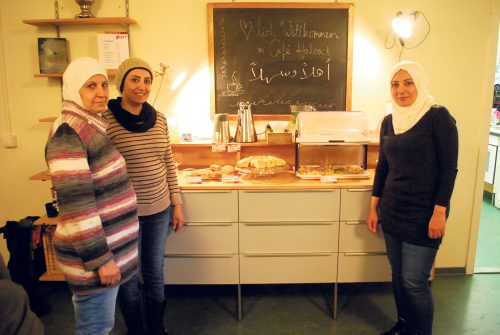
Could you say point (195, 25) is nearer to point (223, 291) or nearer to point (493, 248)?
point (223, 291)

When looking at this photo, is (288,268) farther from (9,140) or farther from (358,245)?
(9,140)

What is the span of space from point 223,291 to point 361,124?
146cm

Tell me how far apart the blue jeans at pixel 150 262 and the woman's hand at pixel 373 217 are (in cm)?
111

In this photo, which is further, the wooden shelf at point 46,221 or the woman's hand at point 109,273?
the wooden shelf at point 46,221

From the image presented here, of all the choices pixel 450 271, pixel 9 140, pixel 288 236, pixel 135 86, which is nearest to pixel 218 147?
pixel 288 236

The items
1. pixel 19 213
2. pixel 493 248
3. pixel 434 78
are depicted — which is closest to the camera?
pixel 434 78

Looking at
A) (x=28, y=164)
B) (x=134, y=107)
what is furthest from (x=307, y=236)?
(x=28, y=164)

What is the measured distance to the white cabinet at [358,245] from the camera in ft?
7.08

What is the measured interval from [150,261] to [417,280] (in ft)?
4.33

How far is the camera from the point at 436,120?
164 cm

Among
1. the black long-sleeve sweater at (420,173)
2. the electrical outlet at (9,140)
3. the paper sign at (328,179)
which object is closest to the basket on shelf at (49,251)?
the electrical outlet at (9,140)

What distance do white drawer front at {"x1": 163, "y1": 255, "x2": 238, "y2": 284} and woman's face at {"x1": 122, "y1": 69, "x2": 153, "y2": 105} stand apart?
3.34 ft

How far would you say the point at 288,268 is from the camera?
2.25m

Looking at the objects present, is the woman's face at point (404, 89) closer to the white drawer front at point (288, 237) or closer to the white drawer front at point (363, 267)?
the white drawer front at point (288, 237)
